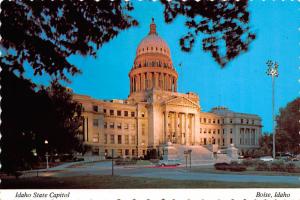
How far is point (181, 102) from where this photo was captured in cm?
6594

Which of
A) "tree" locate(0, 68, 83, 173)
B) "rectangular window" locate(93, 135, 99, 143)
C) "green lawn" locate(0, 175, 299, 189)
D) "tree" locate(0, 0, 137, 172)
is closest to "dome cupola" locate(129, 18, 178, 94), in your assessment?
"rectangular window" locate(93, 135, 99, 143)

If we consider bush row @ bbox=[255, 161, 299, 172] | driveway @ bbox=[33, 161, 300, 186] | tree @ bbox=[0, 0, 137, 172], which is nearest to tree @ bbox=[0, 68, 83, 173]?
tree @ bbox=[0, 0, 137, 172]

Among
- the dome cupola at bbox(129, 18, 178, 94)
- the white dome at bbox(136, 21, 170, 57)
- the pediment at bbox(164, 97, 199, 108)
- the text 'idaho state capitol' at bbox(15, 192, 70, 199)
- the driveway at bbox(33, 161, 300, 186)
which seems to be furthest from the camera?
the white dome at bbox(136, 21, 170, 57)

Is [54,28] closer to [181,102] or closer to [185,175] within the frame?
[185,175]

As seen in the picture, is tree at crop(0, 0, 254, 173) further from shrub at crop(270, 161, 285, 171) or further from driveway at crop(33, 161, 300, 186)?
shrub at crop(270, 161, 285, 171)

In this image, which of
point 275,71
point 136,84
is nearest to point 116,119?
point 136,84

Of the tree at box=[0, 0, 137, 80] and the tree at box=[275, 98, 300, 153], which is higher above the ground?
the tree at box=[0, 0, 137, 80]

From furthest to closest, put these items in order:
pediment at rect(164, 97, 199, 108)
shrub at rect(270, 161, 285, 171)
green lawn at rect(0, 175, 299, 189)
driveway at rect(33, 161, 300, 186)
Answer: pediment at rect(164, 97, 199, 108) → shrub at rect(270, 161, 285, 171) → driveway at rect(33, 161, 300, 186) → green lawn at rect(0, 175, 299, 189)

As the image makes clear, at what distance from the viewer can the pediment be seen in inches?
2527

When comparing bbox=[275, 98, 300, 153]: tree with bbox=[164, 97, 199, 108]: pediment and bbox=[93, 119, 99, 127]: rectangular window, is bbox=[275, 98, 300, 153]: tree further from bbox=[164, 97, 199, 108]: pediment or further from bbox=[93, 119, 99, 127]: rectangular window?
bbox=[93, 119, 99, 127]: rectangular window

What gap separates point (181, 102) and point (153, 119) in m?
6.96

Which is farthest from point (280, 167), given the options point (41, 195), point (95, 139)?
point (95, 139)

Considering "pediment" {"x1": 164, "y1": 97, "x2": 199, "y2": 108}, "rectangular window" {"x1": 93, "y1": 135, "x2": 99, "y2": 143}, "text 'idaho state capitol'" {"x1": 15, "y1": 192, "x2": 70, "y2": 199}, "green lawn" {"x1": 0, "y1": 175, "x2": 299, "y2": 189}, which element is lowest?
"rectangular window" {"x1": 93, "y1": 135, "x2": 99, "y2": 143}

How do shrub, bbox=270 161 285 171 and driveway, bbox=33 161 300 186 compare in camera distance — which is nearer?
driveway, bbox=33 161 300 186
